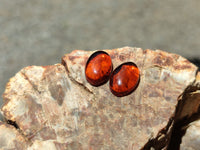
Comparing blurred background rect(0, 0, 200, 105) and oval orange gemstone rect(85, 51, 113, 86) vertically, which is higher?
blurred background rect(0, 0, 200, 105)

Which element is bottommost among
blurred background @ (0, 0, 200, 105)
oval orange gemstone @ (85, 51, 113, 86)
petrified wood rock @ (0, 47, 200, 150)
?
petrified wood rock @ (0, 47, 200, 150)

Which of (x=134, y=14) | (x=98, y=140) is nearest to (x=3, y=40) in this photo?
(x=134, y=14)

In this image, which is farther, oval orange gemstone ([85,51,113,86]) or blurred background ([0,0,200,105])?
blurred background ([0,0,200,105])

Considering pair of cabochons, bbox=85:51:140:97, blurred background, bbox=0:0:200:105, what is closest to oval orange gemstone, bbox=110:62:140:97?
pair of cabochons, bbox=85:51:140:97

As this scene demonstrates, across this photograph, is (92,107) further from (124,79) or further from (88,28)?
(88,28)

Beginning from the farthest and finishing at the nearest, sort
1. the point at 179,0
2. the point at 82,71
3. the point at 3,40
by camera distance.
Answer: the point at 179,0, the point at 3,40, the point at 82,71

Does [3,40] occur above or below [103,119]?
above

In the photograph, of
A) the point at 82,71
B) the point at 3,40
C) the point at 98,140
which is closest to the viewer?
the point at 98,140

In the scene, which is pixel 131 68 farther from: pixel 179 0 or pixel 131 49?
pixel 179 0

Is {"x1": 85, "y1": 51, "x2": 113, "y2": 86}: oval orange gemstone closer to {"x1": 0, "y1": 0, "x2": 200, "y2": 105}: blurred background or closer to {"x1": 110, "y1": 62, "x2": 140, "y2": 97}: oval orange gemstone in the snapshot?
{"x1": 110, "y1": 62, "x2": 140, "y2": 97}: oval orange gemstone
